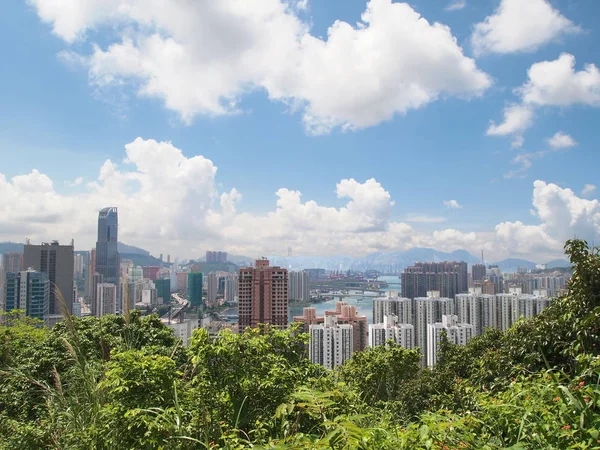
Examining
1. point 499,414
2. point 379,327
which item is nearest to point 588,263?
point 499,414

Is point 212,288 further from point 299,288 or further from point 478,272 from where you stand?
point 478,272

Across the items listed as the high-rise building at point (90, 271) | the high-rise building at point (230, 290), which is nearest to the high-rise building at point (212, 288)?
the high-rise building at point (230, 290)

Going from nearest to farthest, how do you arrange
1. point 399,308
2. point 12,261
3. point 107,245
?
point 399,308, point 12,261, point 107,245

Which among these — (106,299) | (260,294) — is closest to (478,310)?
(260,294)

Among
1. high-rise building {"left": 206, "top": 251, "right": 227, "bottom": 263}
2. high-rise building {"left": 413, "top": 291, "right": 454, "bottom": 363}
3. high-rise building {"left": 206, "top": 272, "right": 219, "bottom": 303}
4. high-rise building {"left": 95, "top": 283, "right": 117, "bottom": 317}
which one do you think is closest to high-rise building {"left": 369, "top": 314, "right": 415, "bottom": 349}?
high-rise building {"left": 413, "top": 291, "right": 454, "bottom": 363}

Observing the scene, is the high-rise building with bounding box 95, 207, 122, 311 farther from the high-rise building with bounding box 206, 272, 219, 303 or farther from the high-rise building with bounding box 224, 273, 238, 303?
the high-rise building with bounding box 224, 273, 238, 303

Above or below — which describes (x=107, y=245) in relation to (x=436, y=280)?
above

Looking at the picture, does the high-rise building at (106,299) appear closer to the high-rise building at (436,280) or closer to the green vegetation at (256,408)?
the high-rise building at (436,280)
